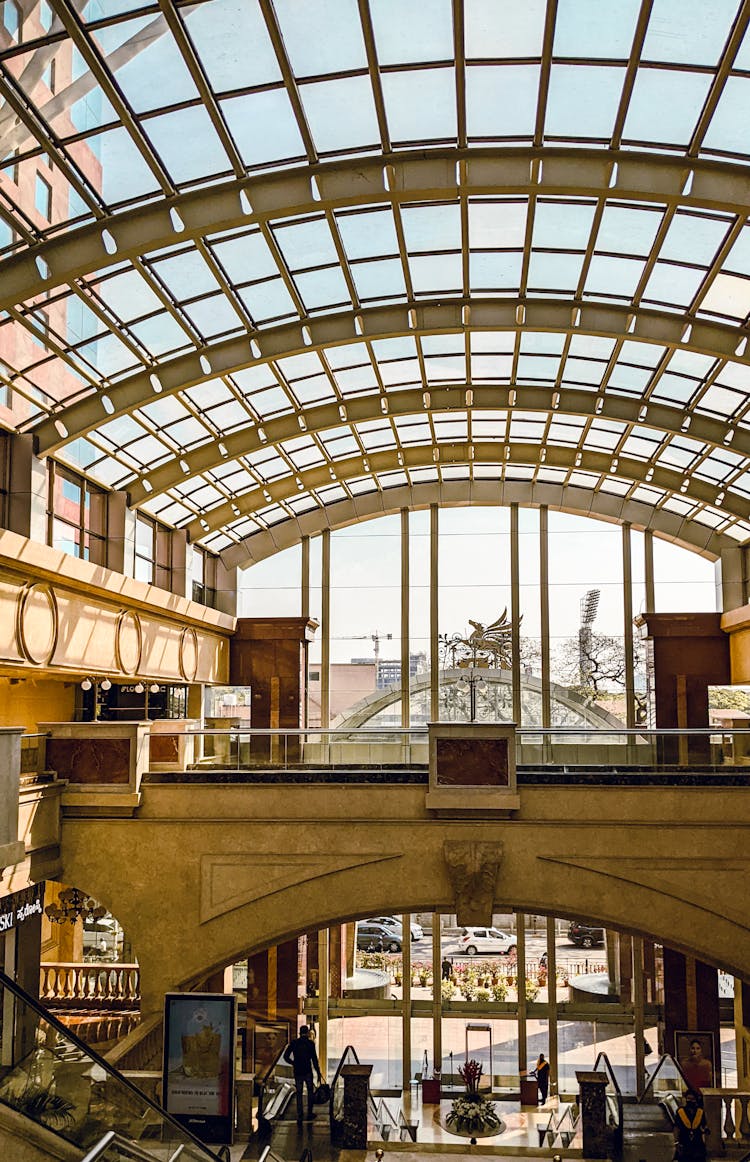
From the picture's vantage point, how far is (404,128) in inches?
589

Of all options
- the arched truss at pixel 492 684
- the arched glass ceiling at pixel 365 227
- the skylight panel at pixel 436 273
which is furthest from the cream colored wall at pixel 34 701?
the skylight panel at pixel 436 273

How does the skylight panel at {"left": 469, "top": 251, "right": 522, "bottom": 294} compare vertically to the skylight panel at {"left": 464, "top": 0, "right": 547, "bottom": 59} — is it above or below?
below

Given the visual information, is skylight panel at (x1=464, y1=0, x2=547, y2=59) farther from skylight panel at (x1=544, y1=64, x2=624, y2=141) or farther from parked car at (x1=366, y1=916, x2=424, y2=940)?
parked car at (x1=366, y1=916, x2=424, y2=940)

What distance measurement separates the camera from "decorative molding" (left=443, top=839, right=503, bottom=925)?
16844 mm

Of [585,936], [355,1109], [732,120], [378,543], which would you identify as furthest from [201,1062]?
[378,543]

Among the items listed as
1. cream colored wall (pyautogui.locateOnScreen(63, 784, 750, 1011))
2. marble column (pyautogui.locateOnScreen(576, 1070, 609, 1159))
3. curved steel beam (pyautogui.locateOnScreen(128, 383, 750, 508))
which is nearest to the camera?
marble column (pyautogui.locateOnScreen(576, 1070, 609, 1159))

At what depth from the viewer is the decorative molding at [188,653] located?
27.5 m

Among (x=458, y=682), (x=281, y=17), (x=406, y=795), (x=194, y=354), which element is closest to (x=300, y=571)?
(x=458, y=682)

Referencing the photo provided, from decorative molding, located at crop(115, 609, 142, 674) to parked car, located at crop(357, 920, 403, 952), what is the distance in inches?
438

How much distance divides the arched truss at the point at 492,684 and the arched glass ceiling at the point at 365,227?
7.49 meters

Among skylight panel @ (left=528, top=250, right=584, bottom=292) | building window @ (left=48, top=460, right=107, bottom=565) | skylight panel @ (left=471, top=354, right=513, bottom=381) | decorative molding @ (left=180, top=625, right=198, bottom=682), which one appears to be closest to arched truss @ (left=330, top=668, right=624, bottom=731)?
decorative molding @ (left=180, top=625, right=198, bottom=682)

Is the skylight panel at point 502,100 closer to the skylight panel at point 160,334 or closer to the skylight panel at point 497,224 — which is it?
the skylight panel at point 497,224

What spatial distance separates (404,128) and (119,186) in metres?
4.38

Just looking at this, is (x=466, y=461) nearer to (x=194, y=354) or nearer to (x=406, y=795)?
(x=194, y=354)
